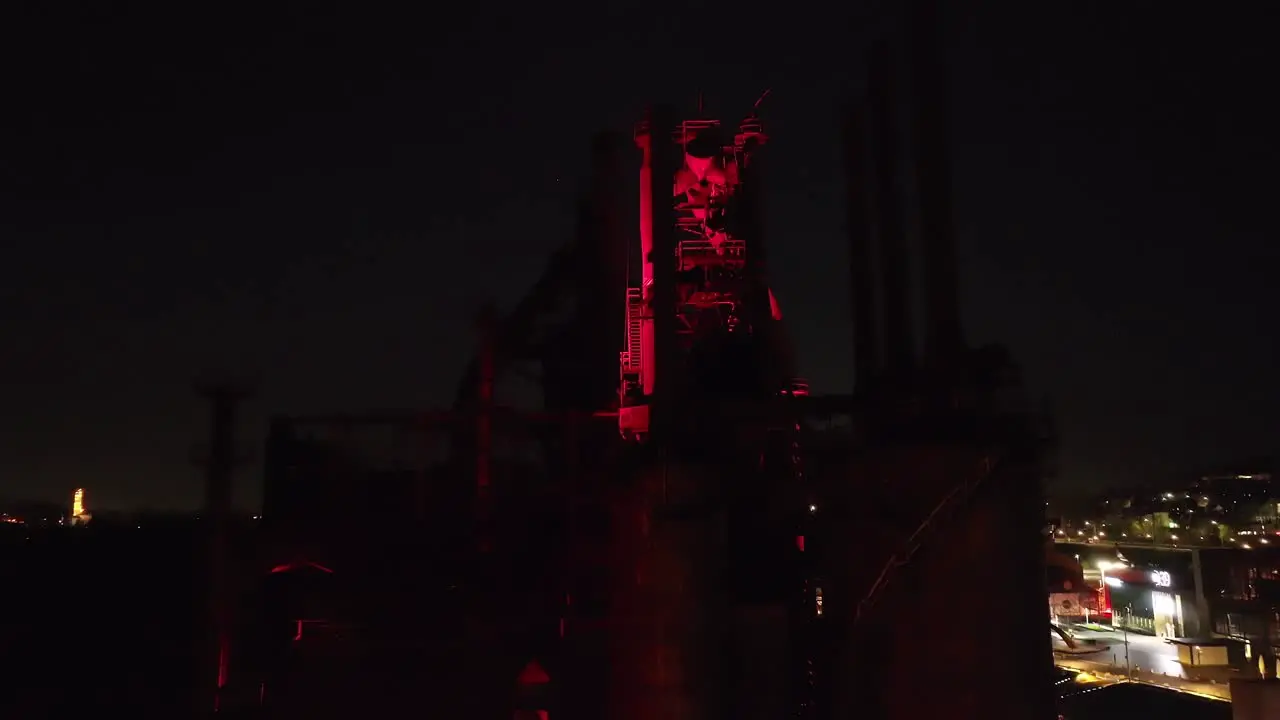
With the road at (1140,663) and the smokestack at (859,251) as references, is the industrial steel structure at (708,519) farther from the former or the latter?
the road at (1140,663)

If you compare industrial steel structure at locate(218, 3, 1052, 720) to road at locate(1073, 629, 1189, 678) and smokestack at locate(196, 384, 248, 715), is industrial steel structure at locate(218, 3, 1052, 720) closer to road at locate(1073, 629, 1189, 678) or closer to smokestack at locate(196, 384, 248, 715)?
smokestack at locate(196, 384, 248, 715)

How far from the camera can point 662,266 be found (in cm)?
1984

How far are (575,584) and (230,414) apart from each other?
1197 cm

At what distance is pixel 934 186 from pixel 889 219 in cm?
344

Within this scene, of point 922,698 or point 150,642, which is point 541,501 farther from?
point 150,642

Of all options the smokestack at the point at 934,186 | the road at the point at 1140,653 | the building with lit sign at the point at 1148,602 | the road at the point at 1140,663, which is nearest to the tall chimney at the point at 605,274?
Result: the smokestack at the point at 934,186

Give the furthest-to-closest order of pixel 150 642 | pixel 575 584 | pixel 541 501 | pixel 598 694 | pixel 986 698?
pixel 150 642 → pixel 541 501 → pixel 575 584 → pixel 598 694 → pixel 986 698

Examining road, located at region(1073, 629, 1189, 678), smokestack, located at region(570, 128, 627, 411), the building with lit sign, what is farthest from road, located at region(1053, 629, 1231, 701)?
smokestack, located at region(570, 128, 627, 411)

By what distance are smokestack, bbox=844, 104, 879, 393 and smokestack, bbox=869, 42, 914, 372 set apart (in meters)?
0.79

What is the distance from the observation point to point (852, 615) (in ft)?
67.1

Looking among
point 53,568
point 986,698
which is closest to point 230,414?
point 986,698

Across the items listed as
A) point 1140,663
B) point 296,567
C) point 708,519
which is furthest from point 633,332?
point 1140,663

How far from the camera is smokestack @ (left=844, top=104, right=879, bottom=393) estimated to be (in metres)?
26.5

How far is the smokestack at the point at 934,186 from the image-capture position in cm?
2150
